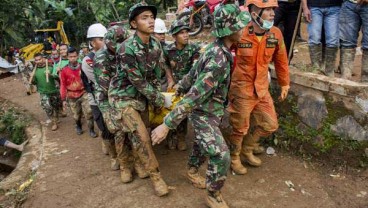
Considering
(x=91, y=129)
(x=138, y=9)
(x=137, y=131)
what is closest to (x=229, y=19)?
(x=138, y=9)

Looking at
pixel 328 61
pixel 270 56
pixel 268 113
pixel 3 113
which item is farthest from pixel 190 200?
pixel 3 113

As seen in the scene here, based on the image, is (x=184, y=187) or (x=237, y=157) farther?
(x=237, y=157)

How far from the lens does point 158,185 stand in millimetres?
3990

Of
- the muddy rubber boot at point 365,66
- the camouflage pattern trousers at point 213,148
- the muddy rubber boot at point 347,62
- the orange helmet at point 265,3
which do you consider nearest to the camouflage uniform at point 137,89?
the camouflage pattern trousers at point 213,148

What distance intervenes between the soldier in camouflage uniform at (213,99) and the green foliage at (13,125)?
17.0 ft

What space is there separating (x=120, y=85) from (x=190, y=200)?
1.51 meters

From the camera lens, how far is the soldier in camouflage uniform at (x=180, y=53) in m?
4.73

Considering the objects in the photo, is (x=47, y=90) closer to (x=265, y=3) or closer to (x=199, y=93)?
(x=199, y=93)

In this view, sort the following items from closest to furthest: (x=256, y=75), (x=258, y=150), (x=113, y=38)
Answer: (x=256, y=75) < (x=113, y=38) < (x=258, y=150)

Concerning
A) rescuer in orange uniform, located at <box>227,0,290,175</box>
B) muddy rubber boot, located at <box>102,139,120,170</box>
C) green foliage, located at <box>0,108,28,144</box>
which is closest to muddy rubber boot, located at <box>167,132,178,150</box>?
muddy rubber boot, located at <box>102,139,120,170</box>

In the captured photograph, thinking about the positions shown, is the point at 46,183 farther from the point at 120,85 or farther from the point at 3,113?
the point at 3,113

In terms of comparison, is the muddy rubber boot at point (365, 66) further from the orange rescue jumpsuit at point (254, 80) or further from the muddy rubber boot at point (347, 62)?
the orange rescue jumpsuit at point (254, 80)

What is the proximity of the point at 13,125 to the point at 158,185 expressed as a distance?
5150 mm

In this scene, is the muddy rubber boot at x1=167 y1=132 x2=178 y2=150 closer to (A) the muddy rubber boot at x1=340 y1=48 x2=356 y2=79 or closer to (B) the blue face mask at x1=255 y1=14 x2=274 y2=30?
(B) the blue face mask at x1=255 y1=14 x2=274 y2=30
